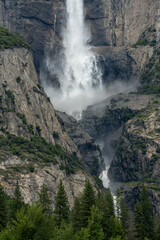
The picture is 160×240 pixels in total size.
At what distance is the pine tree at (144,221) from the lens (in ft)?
254

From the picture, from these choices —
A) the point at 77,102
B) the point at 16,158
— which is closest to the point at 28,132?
the point at 16,158

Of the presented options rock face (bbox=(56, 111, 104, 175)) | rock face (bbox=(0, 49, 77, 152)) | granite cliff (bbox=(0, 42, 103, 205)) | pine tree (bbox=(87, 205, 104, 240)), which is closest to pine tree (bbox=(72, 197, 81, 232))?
pine tree (bbox=(87, 205, 104, 240))

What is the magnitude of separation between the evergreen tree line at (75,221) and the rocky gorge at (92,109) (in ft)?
63.6

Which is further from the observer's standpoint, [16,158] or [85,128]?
[85,128]

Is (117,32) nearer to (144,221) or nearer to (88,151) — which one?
(88,151)

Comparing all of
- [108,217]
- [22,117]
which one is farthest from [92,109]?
[108,217]

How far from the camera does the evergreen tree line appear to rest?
56.2m

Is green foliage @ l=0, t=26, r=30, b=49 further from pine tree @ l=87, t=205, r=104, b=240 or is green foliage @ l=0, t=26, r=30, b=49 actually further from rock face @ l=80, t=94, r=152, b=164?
pine tree @ l=87, t=205, r=104, b=240

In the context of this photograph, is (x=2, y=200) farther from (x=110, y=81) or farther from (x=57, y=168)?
(x=110, y=81)

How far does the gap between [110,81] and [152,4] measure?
3536 cm

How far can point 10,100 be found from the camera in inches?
4914

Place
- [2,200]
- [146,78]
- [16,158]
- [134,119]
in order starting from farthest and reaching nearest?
[146,78] → [134,119] → [16,158] → [2,200]

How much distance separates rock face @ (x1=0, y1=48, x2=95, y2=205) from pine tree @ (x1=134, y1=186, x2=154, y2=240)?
2509 cm

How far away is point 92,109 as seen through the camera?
184m
